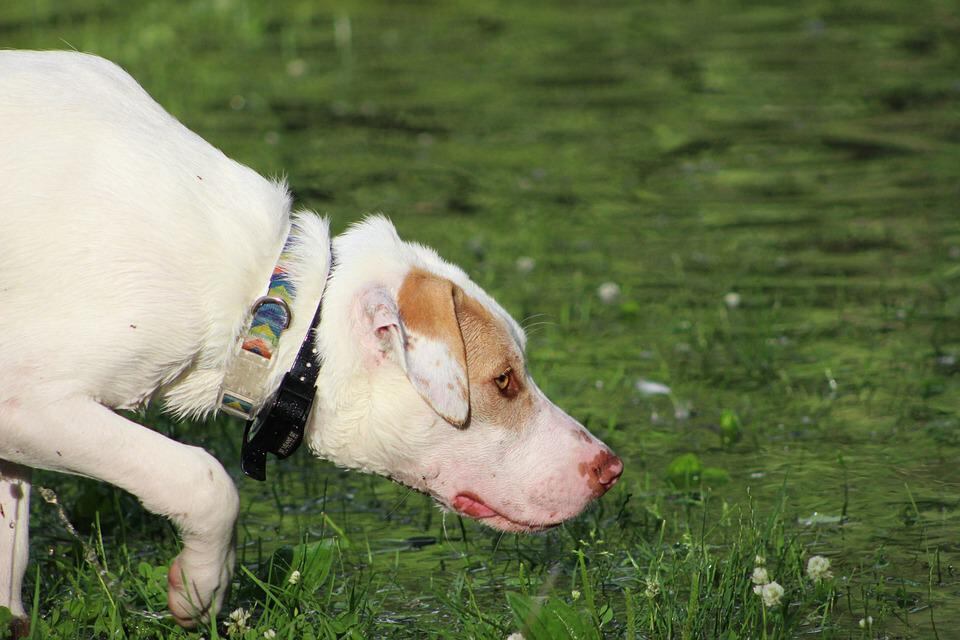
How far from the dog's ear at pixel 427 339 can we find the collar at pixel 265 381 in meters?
0.22

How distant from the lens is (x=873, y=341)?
646 centimetres

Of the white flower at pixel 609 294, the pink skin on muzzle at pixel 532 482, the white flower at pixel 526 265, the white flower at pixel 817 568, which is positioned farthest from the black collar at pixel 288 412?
the white flower at pixel 526 265

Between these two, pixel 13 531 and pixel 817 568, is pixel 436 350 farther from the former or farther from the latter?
pixel 13 531

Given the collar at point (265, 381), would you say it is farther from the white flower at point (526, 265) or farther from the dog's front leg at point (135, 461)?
the white flower at point (526, 265)

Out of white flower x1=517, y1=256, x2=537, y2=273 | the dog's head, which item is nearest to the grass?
the dog's head

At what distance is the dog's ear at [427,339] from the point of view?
152 inches

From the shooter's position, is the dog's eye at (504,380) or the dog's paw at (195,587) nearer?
the dog's paw at (195,587)

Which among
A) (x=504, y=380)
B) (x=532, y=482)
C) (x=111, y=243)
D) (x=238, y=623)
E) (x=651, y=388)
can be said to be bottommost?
(x=651, y=388)

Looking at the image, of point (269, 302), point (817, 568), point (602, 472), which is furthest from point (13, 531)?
point (817, 568)

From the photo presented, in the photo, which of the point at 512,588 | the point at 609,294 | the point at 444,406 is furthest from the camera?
the point at 609,294

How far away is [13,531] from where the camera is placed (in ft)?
13.5

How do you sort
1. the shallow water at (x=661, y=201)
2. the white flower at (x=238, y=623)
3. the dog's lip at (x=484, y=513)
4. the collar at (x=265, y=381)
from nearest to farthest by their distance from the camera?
the white flower at (x=238, y=623)
the collar at (x=265, y=381)
the dog's lip at (x=484, y=513)
the shallow water at (x=661, y=201)

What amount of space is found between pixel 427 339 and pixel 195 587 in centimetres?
93

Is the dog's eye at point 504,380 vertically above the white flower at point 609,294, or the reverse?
the dog's eye at point 504,380
